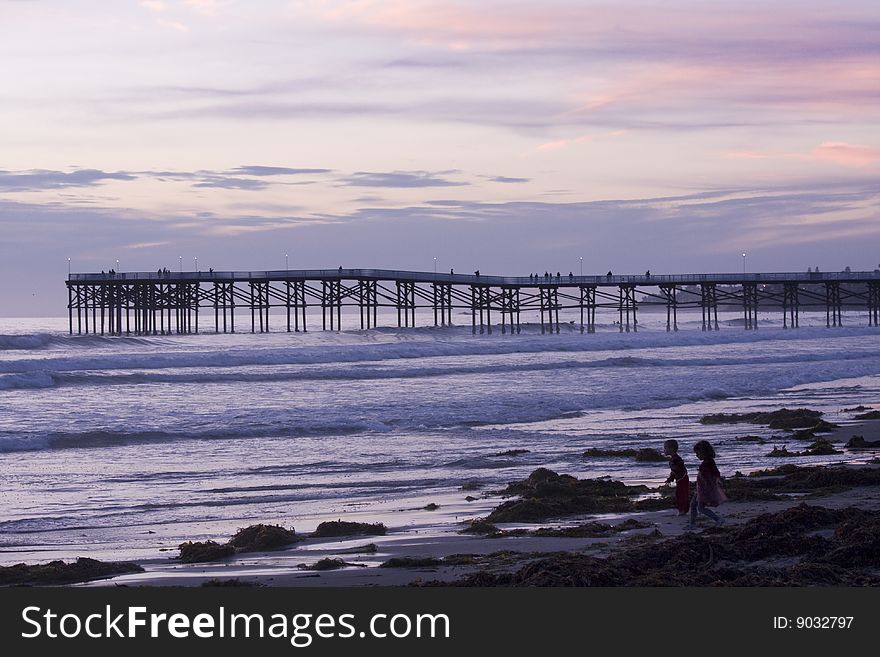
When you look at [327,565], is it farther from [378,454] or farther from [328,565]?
[378,454]

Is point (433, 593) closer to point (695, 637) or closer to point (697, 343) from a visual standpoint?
point (695, 637)

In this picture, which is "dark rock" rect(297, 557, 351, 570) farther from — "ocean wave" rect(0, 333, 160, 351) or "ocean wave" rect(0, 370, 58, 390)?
"ocean wave" rect(0, 333, 160, 351)

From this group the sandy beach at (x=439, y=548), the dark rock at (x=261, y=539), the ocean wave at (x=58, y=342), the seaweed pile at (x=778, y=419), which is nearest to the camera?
the sandy beach at (x=439, y=548)

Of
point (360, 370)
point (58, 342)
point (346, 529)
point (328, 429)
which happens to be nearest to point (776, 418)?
point (328, 429)

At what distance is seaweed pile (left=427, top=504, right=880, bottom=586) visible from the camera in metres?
7.57

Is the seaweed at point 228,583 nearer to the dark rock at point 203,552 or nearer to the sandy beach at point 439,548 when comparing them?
the sandy beach at point 439,548

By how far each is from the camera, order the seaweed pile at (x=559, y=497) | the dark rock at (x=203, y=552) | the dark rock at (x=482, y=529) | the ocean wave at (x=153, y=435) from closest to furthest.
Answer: the dark rock at (x=203, y=552)
the dark rock at (x=482, y=529)
the seaweed pile at (x=559, y=497)
the ocean wave at (x=153, y=435)

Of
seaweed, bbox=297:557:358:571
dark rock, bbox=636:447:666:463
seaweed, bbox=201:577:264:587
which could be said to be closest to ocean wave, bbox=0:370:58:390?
dark rock, bbox=636:447:666:463

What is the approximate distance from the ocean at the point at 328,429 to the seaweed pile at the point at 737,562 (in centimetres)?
347

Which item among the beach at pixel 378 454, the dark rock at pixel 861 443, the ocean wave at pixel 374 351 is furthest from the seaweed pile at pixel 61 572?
the ocean wave at pixel 374 351

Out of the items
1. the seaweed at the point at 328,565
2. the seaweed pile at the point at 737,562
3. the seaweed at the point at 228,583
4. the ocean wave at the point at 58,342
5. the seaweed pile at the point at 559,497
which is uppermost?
the ocean wave at the point at 58,342

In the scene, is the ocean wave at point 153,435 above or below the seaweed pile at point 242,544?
below

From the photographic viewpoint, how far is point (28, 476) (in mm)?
15766

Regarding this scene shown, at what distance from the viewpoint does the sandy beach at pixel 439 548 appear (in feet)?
28.5
